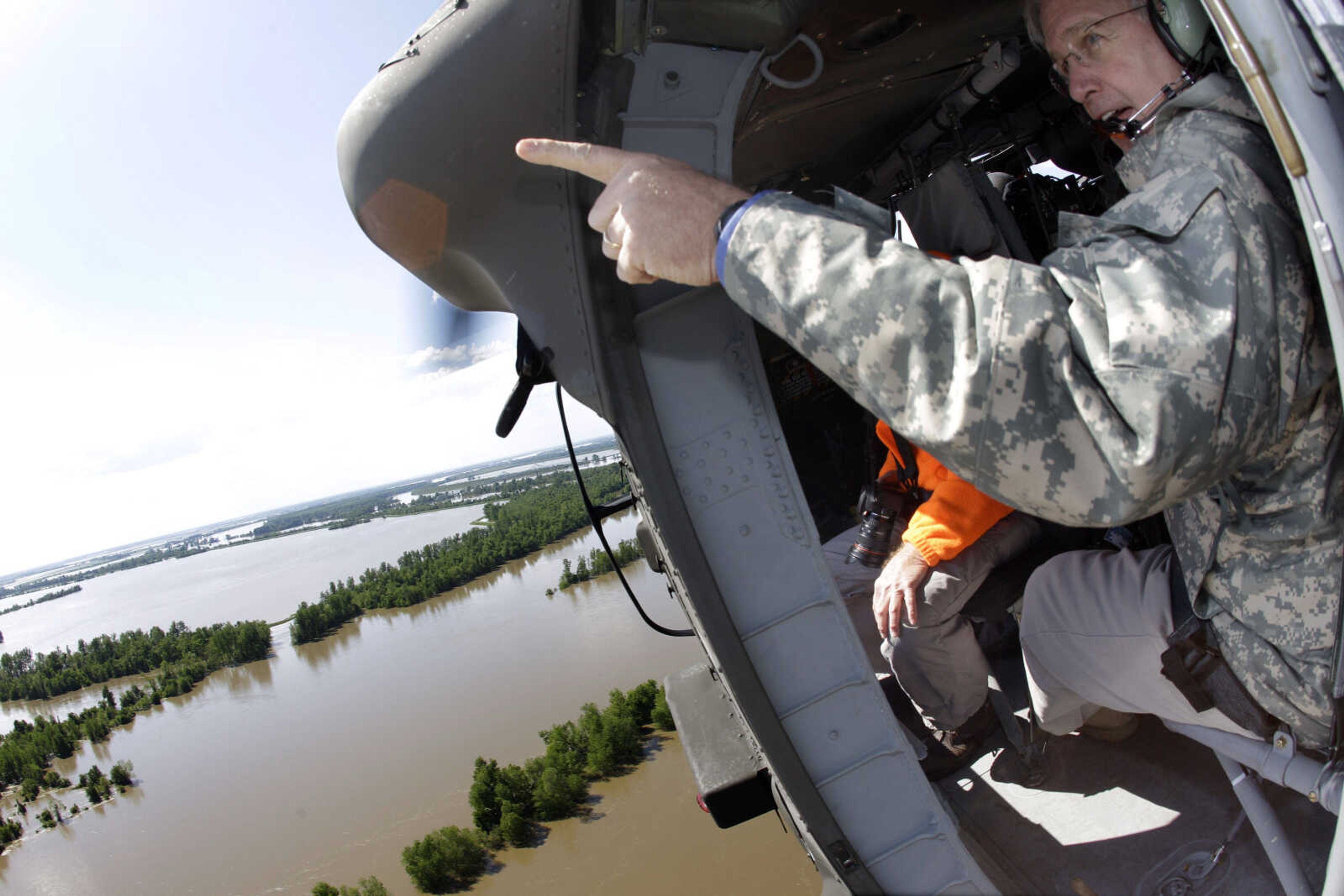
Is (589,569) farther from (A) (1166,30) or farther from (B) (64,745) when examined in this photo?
(A) (1166,30)

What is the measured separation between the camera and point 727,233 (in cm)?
108

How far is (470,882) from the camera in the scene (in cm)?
789

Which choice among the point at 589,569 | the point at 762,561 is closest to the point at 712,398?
the point at 762,561

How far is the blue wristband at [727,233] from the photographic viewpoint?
1.08 metres

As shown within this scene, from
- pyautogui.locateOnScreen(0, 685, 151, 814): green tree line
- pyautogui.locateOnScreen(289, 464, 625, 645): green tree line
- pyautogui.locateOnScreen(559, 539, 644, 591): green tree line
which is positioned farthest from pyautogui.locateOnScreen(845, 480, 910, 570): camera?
pyautogui.locateOnScreen(559, 539, 644, 591): green tree line

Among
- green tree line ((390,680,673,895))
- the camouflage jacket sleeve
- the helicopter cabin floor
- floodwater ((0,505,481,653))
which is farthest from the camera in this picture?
floodwater ((0,505,481,653))

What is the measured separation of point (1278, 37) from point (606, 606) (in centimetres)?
1888

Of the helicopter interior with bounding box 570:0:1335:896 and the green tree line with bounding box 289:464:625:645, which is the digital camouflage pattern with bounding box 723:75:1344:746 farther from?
the green tree line with bounding box 289:464:625:645

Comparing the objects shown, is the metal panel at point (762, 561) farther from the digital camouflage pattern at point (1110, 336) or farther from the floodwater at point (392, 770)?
the floodwater at point (392, 770)

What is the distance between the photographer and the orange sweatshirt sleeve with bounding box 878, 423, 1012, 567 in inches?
81.5

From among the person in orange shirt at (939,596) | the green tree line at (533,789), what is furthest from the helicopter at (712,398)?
the green tree line at (533,789)

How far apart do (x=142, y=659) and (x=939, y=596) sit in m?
33.3

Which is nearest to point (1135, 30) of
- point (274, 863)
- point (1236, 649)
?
point (1236, 649)

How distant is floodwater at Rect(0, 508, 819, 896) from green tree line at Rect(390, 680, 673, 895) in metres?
0.30
